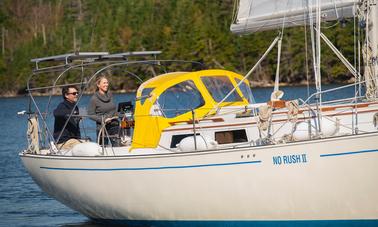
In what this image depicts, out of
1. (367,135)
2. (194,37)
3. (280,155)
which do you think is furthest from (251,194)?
(194,37)

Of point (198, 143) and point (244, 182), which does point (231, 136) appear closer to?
point (198, 143)

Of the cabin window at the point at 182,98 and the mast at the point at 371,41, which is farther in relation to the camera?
the cabin window at the point at 182,98

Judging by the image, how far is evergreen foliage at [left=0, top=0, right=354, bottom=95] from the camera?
121 meters

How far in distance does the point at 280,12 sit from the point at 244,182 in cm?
311

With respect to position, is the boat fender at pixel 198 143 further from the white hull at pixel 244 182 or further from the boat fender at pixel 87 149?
the boat fender at pixel 87 149

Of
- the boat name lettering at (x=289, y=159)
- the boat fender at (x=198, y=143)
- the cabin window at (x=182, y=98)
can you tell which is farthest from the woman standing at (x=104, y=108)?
the boat name lettering at (x=289, y=159)

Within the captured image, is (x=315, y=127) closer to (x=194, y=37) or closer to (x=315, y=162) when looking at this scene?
(x=315, y=162)

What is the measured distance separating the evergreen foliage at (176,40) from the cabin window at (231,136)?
294ft

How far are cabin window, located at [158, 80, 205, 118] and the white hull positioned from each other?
4.99 ft

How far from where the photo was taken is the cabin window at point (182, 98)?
18953mm

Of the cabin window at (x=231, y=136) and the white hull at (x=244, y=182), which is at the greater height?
the cabin window at (x=231, y=136)

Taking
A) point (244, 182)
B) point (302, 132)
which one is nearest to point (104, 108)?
point (244, 182)

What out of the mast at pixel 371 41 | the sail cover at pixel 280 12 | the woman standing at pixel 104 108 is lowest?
the woman standing at pixel 104 108

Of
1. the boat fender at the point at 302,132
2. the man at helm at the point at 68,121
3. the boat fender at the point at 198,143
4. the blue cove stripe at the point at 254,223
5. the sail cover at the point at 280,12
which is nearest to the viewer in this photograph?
the blue cove stripe at the point at 254,223
